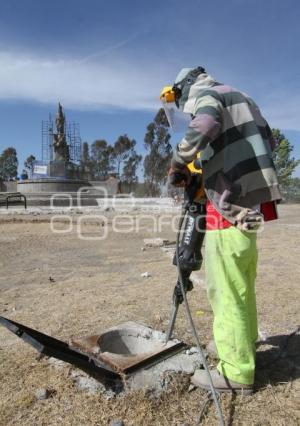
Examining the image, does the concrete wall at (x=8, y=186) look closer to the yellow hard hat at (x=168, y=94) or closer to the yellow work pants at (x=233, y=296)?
the yellow hard hat at (x=168, y=94)

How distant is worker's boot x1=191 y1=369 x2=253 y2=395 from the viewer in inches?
83.0

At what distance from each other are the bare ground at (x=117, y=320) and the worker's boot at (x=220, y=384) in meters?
0.05

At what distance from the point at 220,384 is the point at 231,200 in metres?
0.98

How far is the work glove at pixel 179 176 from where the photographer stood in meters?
2.25

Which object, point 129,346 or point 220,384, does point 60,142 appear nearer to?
point 129,346

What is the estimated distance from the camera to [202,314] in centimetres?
333

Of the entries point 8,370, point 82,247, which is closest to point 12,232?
point 82,247

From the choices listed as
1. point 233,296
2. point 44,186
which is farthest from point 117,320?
point 44,186

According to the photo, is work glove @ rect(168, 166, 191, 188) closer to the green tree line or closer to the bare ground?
the bare ground

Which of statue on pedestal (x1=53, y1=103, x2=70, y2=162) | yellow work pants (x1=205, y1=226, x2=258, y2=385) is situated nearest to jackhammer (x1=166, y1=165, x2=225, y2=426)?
yellow work pants (x1=205, y1=226, x2=258, y2=385)

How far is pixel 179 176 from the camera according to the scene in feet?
7.48

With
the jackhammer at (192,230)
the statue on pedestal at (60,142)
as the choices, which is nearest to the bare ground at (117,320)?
the jackhammer at (192,230)

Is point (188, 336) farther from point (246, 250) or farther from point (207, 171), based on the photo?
point (207, 171)

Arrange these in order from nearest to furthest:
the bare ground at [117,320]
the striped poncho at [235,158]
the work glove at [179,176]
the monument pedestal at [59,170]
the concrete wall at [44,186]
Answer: the bare ground at [117,320]
the striped poncho at [235,158]
the work glove at [179,176]
the concrete wall at [44,186]
the monument pedestal at [59,170]
